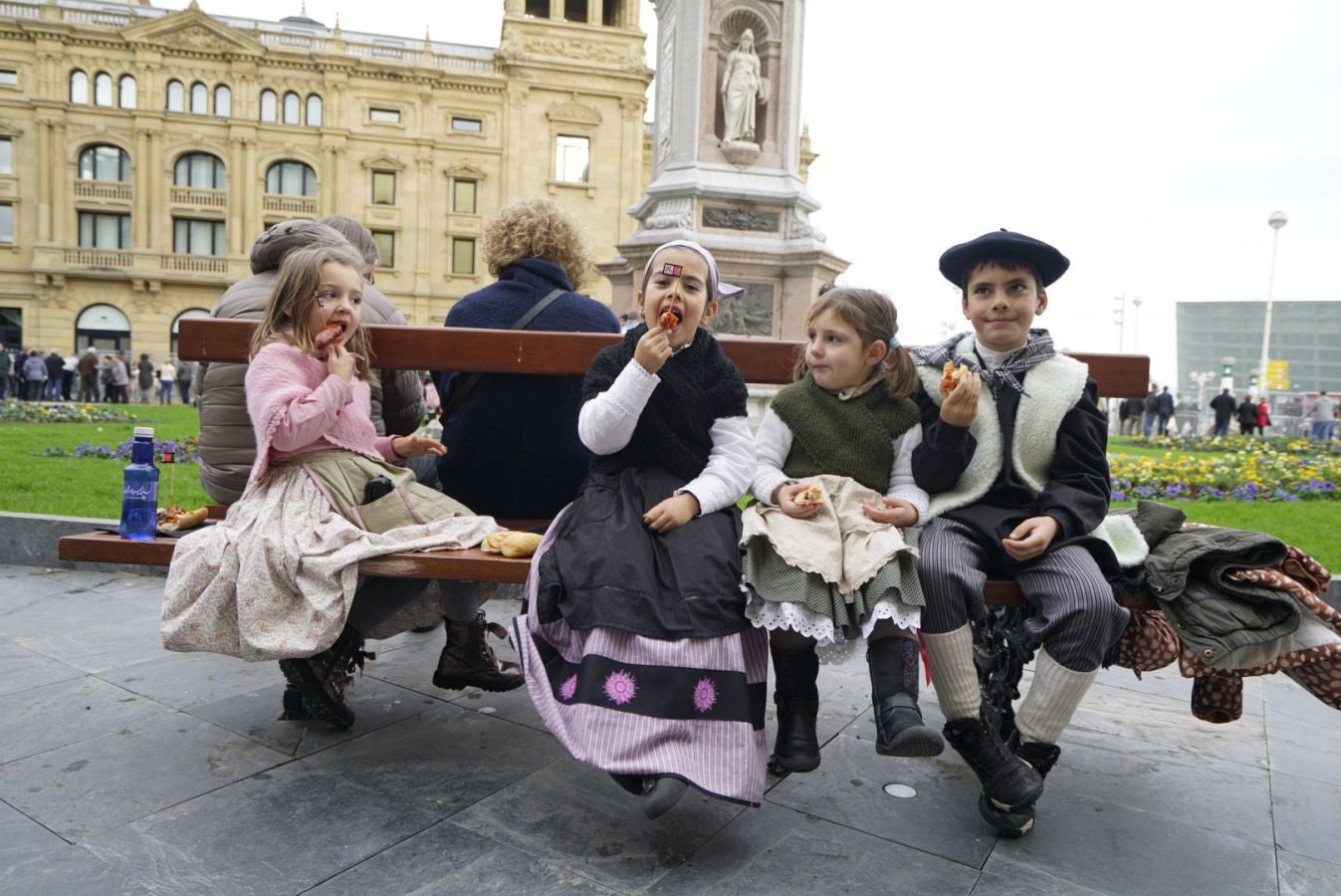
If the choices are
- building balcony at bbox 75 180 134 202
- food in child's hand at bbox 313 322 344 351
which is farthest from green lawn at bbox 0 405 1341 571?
building balcony at bbox 75 180 134 202

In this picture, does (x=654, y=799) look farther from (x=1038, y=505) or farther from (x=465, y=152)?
(x=465, y=152)

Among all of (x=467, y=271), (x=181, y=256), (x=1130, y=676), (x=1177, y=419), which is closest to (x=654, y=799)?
(x=1130, y=676)

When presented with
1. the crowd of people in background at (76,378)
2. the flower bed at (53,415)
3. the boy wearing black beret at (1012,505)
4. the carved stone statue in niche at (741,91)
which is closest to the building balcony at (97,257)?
the crowd of people in background at (76,378)

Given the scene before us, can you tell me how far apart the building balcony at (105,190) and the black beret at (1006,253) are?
4542 cm

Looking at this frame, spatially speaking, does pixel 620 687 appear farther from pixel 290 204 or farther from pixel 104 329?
pixel 104 329

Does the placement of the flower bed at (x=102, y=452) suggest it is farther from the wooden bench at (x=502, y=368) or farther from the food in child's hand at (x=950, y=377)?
the food in child's hand at (x=950, y=377)

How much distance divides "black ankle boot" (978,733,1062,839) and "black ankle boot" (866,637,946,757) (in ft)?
0.85

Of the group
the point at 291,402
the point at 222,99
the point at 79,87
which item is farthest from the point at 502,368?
the point at 79,87

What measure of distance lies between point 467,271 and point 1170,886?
42.1 metres

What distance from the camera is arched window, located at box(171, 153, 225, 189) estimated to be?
132ft

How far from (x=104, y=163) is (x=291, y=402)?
150 feet

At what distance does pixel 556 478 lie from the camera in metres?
3.45

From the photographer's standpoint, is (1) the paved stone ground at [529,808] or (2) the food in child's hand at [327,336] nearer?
(1) the paved stone ground at [529,808]

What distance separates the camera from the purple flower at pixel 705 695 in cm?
226
